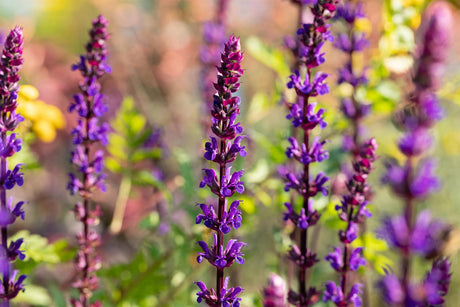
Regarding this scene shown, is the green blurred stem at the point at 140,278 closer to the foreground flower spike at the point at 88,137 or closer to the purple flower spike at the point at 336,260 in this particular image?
the foreground flower spike at the point at 88,137

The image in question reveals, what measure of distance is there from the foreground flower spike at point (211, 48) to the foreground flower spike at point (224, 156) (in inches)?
37.5

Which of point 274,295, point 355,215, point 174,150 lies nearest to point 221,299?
point 274,295

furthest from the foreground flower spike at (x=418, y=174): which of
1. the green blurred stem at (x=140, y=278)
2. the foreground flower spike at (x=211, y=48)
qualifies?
the foreground flower spike at (x=211, y=48)

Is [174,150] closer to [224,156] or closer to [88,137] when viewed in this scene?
[88,137]

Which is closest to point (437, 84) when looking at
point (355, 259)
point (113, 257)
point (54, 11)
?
point (355, 259)

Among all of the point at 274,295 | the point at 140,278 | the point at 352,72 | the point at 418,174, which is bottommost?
the point at 140,278

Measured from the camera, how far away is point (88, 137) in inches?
53.7

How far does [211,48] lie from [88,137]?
84 centimetres

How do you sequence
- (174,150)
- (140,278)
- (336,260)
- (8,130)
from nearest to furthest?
(8,130), (336,260), (140,278), (174,150)

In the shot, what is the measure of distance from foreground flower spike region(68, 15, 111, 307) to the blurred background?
0.09 meters

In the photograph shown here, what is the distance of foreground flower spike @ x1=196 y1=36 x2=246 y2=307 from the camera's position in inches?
38.8

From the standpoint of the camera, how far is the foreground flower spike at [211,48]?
79.2 inches

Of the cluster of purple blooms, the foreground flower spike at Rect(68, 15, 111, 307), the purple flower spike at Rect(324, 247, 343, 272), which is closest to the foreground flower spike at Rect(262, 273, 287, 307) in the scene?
the purple flower spike at Rect(324, 247, 343, 272)

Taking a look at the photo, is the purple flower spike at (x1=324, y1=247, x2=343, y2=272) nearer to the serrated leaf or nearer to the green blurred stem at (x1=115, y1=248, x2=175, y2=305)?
the green blurred stem at (x1=115, y1=248, x2=175, y2=305)
